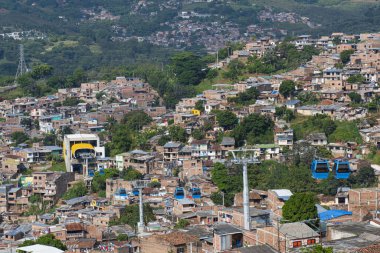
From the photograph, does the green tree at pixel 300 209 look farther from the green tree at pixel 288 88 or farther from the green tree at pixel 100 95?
the green tree at pixel 100 95

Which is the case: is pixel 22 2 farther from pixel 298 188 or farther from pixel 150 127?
pixel 298 188

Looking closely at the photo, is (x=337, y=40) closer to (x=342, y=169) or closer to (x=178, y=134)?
(x=178, y=134)

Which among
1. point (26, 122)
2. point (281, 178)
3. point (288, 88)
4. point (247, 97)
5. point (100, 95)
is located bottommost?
point (281, 178)

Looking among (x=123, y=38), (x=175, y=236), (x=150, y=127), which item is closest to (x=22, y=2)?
(x=123, y=38)

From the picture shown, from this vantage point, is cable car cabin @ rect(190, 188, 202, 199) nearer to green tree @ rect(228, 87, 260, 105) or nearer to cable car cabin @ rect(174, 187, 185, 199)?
cable car cabin @ rect(174, 187, 185, 199)

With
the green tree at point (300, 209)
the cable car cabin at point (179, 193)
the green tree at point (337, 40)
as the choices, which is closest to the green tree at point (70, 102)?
the green tree at point (337, 40)

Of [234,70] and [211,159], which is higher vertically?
[234,70]

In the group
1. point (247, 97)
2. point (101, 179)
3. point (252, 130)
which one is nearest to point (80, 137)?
point (101, 179)
